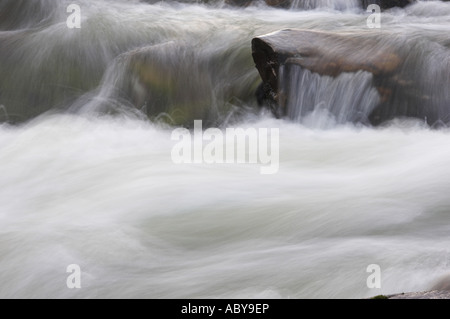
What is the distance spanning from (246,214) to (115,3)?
493 centimetres

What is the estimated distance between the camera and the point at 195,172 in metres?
5.25

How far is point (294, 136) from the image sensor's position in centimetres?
591
